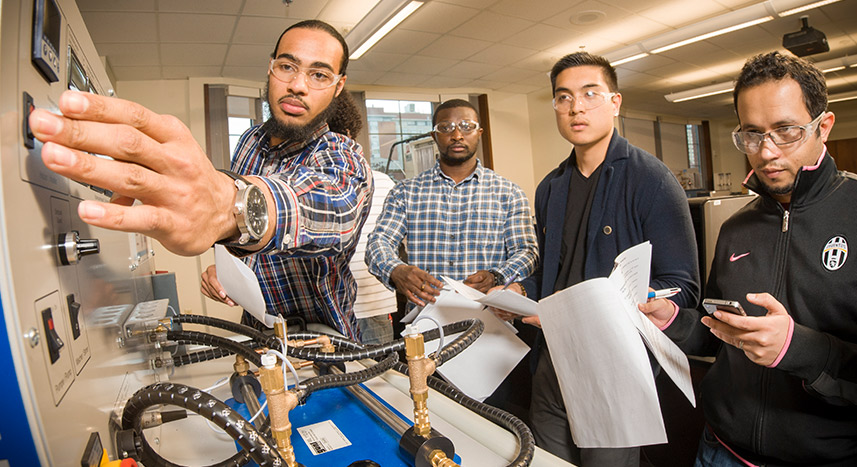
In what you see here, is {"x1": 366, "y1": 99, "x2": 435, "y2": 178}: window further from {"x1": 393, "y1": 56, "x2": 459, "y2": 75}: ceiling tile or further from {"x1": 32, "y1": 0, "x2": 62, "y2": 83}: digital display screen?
{"x1": 32, "y1": 0, "x2": 62, "y2": 83}: digital display screen

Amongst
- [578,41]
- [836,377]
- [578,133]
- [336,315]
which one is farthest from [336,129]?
[578,41]

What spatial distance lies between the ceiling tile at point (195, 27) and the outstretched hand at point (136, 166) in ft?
14.3

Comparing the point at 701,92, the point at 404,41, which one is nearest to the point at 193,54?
the point at 404,41

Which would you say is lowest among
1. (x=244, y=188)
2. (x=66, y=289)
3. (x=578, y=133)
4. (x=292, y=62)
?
(x=66, y=289)

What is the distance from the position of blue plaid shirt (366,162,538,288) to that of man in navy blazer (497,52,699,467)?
1.13 feet

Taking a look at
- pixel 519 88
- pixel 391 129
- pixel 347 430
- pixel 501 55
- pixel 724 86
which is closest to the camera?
pixel 347 430

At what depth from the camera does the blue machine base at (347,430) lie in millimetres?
647

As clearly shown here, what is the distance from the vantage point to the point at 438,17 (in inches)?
180

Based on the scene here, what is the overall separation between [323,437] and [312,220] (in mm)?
348

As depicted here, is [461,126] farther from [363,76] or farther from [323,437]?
[363,76]

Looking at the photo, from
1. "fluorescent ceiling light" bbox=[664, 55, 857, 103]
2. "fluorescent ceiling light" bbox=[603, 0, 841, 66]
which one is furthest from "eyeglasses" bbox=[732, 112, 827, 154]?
"fluorescent ceiling light" bbox=[664, 55, 857, 103]

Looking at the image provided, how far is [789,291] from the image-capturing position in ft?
3.31

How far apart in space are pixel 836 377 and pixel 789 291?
0.21 meters

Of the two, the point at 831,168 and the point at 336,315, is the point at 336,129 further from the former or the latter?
the point at 831,168
